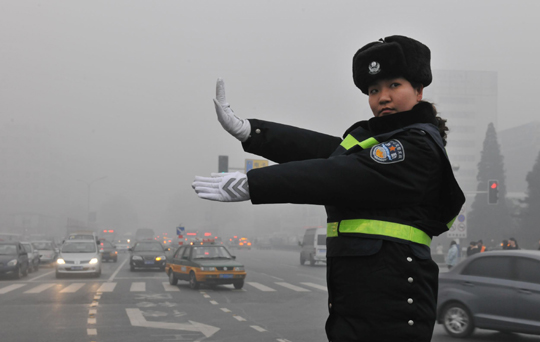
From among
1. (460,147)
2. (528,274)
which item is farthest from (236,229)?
(528,274)

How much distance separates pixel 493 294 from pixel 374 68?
897 centimetres

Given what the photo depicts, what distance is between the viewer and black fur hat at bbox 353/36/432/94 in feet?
7.19

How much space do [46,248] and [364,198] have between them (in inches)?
1584

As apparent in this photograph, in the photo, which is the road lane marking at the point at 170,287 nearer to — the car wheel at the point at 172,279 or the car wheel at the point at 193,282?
the car wheel at the point at 172,279

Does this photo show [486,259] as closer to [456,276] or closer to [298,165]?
[456,276]

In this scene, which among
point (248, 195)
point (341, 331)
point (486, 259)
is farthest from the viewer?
point (486, 259)

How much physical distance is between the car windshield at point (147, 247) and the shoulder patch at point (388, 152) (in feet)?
97.5

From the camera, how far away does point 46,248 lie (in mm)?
39188

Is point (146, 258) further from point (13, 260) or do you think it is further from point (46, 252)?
point (46, 252)

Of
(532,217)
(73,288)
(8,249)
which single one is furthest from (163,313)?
(532,217)

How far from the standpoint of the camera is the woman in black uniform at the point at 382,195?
186 centimetres

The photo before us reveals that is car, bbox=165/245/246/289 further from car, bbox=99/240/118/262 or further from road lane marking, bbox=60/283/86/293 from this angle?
car, bbox=99/240/118/262

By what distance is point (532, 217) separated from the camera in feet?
199

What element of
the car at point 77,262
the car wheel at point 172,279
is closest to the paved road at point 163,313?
the car wheel at point 172,279
